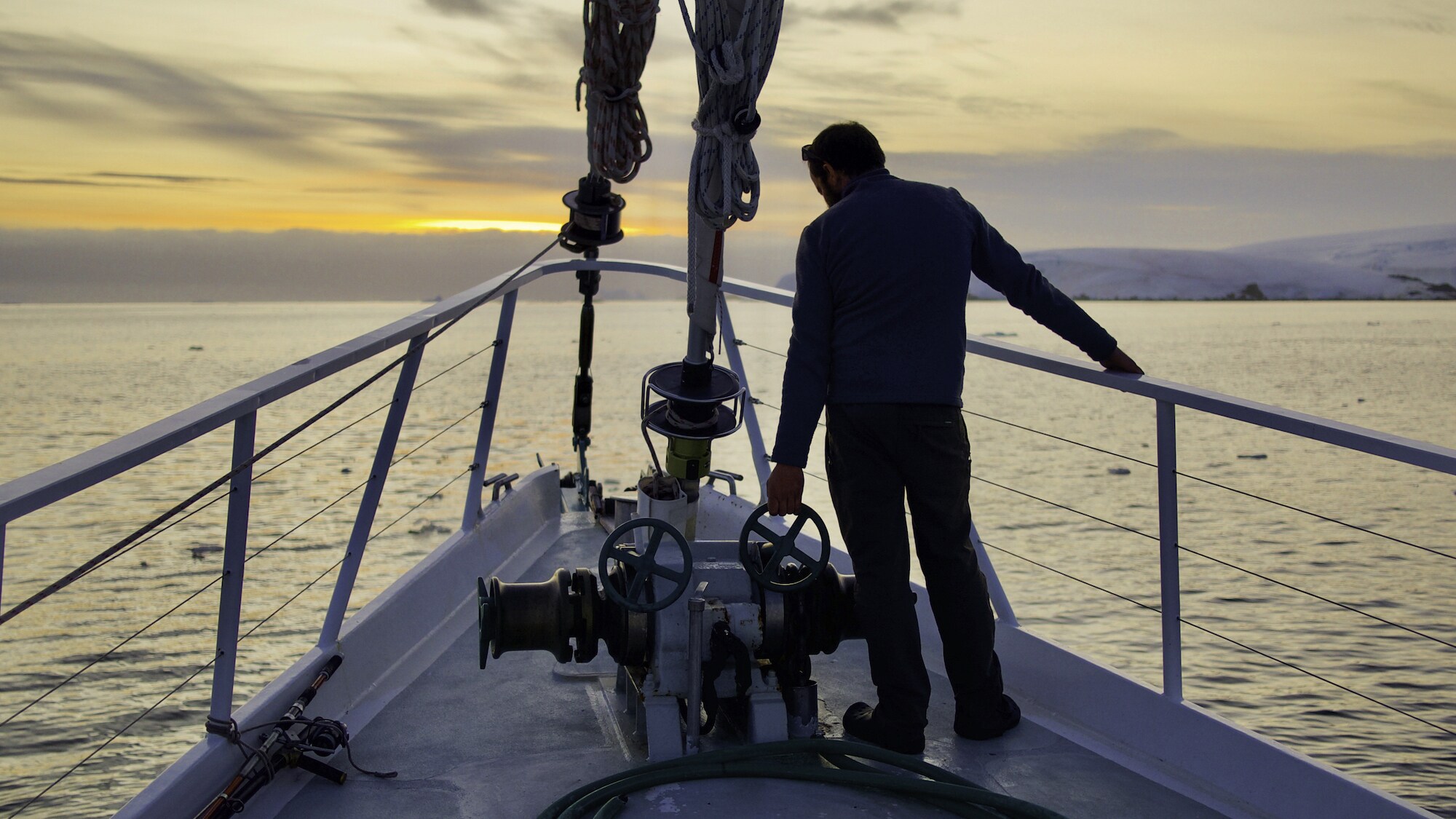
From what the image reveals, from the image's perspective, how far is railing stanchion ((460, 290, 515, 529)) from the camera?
12.0 ft

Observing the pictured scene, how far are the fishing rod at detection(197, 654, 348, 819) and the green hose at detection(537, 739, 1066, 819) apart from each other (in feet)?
1.78

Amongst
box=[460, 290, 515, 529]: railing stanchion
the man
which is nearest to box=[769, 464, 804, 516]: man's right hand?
the man

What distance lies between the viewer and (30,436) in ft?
58.9

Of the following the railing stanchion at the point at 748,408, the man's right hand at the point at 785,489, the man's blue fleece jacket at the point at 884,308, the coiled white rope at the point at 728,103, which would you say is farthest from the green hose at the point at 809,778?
the railing stanchion at the point at 748,408

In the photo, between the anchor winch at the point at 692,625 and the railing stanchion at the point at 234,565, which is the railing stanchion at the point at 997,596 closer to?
the anchor winch at the point at 692,625

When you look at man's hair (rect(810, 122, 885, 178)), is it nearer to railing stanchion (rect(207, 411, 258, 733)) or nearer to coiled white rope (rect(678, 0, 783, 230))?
coiled white rope (rect(678, 0, 783, 230))

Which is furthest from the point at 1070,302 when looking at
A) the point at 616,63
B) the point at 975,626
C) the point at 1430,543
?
the point at 1430,543

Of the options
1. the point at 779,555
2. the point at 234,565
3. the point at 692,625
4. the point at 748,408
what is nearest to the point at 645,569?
the point at 692,625

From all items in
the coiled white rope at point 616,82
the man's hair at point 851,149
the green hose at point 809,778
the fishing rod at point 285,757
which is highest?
the coiled white rope at point 616,82

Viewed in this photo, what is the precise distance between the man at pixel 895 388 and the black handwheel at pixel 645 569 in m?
0.24

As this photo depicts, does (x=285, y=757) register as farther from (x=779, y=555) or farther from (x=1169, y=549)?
(x=1169, y=549)

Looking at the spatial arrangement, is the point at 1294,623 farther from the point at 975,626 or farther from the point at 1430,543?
the point at 975,626

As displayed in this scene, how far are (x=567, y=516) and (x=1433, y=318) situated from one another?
8476 centimetres

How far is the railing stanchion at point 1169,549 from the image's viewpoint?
91.6 inches
